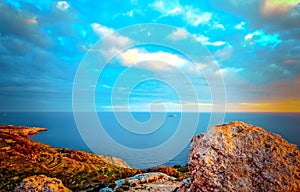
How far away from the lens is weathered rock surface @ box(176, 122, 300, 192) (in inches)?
208

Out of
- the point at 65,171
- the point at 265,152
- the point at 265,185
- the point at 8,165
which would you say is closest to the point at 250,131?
the point at 265,152

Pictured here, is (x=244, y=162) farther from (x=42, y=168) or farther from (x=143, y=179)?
(x=42, y=168)

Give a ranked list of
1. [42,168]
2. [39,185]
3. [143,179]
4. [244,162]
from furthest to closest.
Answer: [42,168] → [143,179] → [39,185] → [244,162]

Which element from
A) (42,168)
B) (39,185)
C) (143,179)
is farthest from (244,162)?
(42,168)

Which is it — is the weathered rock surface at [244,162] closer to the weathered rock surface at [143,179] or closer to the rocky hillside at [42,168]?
the weathered rock surface at [143,179]

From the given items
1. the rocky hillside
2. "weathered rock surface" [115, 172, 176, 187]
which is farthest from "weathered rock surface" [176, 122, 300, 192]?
the rocky hillside

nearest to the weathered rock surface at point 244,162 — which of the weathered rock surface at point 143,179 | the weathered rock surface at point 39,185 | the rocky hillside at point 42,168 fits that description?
the weathered rock surface at point 39,185

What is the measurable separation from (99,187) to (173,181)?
526 cm

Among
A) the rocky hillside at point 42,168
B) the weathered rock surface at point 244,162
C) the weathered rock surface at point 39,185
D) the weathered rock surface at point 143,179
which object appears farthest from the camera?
the rocky hillside at point 42,168

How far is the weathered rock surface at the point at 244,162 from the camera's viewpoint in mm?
5285

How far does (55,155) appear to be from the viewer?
3616 centimetres

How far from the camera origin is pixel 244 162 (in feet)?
18.2

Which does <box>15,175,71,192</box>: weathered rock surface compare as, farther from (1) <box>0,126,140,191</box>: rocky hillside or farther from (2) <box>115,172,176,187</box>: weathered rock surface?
(1) <box>0,126,140,191</box>: rocky hillside

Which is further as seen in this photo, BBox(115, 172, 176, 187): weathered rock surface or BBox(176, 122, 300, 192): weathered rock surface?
BBox(115, 172, 176, 187): weathered rock surface
